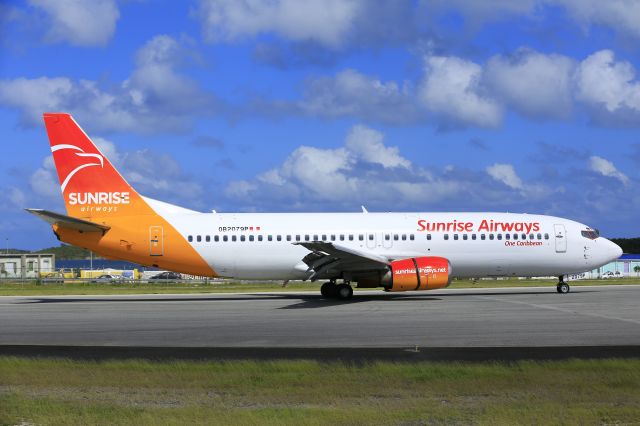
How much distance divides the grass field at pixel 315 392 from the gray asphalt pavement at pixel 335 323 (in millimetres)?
3475

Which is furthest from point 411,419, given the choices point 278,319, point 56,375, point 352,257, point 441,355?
point 352,257

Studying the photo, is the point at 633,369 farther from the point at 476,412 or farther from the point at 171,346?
the point at 171,346

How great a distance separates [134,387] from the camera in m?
11.8

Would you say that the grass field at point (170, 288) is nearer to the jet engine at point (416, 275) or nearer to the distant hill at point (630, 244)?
the jet engine at point (416, 275)

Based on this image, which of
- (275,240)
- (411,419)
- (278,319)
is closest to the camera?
(411,419)

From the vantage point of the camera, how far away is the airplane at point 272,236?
107ft

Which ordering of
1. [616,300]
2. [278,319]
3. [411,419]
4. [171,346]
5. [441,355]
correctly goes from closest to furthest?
[411,419], [441,355], [171,346], [278,319], [616,300]

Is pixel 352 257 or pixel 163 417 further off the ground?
pixel 352 257

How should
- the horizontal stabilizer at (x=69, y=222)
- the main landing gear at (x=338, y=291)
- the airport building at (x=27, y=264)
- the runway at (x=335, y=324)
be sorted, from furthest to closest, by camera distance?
the airport building at (x=27, y=264)
the main landing gear at (x=338, y=291)
the horizontal stabilizer at (x=69, y=222)
the runway at (x=335, y=324)

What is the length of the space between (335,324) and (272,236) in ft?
40.0

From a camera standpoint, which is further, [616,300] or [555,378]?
[616,300]

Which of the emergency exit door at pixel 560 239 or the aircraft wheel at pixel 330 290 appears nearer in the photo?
the aircraft wheel at pixel 330 290

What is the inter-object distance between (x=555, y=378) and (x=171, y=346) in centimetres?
865

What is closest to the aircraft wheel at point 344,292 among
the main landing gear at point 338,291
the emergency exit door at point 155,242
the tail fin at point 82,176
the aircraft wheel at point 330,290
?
the main landing gear at point 338,291
